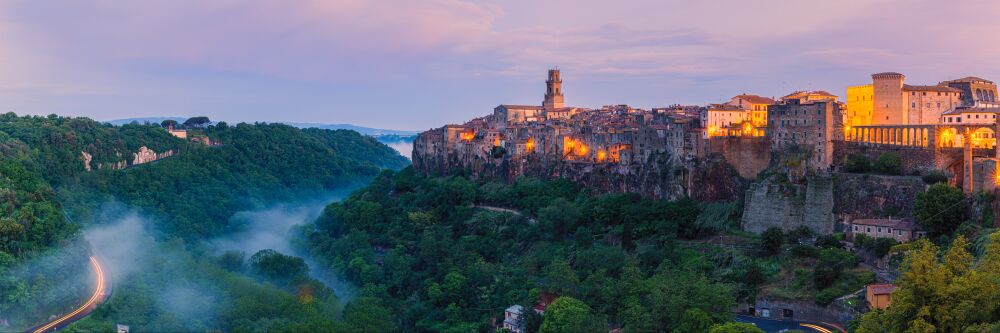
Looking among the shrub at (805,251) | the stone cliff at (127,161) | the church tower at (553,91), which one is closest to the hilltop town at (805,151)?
the shrub at (805,251)

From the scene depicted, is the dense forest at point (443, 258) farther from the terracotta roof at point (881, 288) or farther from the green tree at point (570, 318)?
the terracotta roof at point (881, 288)

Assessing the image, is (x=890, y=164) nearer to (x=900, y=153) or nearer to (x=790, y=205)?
(x=900, y=153)

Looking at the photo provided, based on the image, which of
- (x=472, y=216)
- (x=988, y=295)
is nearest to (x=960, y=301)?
(x=988, y=295)

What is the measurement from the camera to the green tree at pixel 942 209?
110 feet

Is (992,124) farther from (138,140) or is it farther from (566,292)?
(138,140)

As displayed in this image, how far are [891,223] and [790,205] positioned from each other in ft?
14.3

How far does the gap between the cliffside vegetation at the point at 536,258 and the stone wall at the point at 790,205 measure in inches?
67.7

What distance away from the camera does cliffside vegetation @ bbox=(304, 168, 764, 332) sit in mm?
34750

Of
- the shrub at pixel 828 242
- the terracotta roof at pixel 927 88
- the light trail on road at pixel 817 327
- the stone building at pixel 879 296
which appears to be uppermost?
the terracotta roof at pixel 927 88

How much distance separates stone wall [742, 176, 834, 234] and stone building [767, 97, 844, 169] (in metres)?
1.36

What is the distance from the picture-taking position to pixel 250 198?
7431 cm

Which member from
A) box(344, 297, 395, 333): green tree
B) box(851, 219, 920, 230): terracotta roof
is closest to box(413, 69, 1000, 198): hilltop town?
box(851, 219, 920, 230): terracotta roof

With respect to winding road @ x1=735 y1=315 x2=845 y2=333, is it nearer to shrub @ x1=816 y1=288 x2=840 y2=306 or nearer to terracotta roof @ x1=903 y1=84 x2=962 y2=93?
shrub @ x1=816 y1=288 x2=840 y2=306

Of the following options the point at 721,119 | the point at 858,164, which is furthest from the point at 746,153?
the point at 858,164
